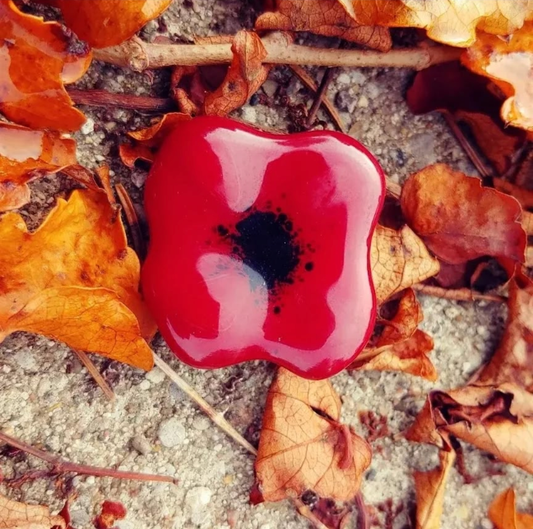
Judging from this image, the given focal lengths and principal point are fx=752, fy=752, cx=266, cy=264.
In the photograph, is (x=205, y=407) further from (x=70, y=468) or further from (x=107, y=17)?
(x=107, y=17)

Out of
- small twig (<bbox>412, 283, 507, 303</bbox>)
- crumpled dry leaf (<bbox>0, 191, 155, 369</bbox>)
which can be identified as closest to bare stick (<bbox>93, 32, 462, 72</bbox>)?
crumpled dry leaf (<bbox>0, 191, 155, 369</bbox>)

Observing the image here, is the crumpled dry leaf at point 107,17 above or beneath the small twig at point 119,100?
above

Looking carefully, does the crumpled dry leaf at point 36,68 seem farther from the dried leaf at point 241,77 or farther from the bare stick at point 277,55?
the dried leaf at point 241,77

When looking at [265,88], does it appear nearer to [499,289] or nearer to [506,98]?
[506,98]

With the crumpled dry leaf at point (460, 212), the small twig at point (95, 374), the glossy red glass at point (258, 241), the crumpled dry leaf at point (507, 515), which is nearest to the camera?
the glossy red glass at point (258, 241)

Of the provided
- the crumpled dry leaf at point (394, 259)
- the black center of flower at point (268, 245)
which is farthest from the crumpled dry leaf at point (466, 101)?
the black center of flower at point (268, 245)

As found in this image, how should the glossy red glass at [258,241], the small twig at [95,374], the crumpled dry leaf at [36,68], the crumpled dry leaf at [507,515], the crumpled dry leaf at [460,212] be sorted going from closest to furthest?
1. the crumpled dry leaf at [36,68]
2. the glossy red glass at [258,241]
3. the small twig at [95,374]
4. the crumpled dry leaf at [460,212]
5. the crumpled dry leaf at [507,515]

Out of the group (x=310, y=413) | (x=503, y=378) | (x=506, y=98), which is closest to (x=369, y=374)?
(x=310, y=413)
